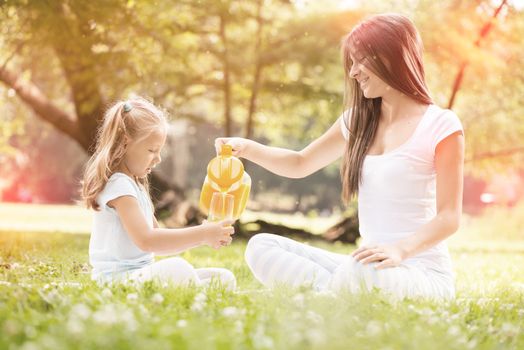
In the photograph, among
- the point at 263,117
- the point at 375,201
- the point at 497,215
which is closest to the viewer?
the point at 375,201

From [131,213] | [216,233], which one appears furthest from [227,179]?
[131,213]

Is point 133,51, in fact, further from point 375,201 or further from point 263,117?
point 375,201

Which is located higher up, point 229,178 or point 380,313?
point 229,178

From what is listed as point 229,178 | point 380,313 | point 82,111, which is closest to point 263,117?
point 82,111

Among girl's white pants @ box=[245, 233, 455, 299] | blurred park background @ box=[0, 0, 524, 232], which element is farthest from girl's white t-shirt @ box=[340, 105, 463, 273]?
blurred park background @ box=[0, 0, 524, 232]

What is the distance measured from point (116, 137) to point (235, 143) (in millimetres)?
596

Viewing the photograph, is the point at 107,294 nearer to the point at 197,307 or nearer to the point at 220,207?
the point at 197,307

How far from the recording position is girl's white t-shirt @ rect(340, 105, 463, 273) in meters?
3.40

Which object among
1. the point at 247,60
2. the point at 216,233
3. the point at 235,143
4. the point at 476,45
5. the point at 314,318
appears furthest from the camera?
the point at 247,60

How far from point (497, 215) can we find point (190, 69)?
7.53 meters

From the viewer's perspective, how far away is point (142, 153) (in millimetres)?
3629

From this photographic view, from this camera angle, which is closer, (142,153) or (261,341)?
(261,341)

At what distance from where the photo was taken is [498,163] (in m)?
11.6

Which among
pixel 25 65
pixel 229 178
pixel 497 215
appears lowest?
pixel 497 215
